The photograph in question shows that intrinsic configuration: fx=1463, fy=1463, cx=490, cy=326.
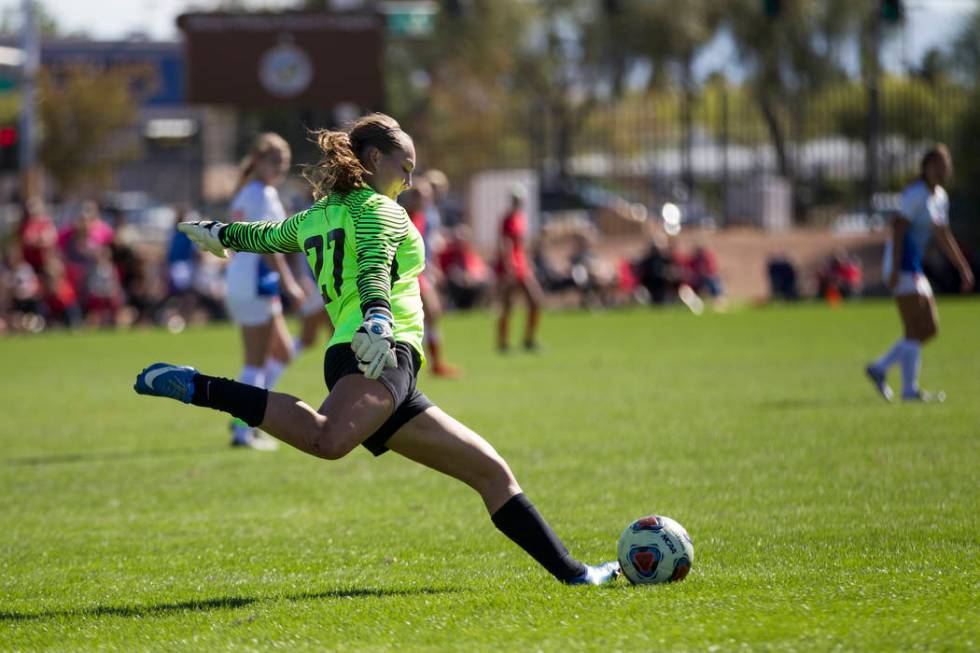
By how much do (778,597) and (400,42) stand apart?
2055 inches

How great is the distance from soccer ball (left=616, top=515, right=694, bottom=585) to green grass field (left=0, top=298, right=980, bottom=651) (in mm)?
117

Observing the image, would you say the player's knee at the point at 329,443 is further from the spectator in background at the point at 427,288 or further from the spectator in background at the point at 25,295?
the spectator in background at the point at 25,295

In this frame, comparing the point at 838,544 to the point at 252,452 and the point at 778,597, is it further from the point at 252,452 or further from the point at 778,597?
the point at 252,452

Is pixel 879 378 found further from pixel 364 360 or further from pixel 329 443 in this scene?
pixel 364 360

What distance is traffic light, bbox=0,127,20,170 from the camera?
3450 centimetres

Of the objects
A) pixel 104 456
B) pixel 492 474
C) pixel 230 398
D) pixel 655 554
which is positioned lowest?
pixel 104 456

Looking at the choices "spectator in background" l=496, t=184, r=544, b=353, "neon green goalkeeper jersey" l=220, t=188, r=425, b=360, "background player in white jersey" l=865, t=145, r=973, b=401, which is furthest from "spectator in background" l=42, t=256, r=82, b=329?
"neon green goalkeeper jersey" l=220, t=188, r=425, b=360

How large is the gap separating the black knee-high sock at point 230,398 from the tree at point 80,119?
143ft

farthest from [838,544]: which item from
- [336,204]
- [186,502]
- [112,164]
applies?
[112,164]

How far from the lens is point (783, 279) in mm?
31938

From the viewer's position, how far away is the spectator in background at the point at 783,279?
31859 millimetres

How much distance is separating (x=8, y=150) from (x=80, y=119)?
37.3ft

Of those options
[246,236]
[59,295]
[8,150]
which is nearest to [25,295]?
[59,295]

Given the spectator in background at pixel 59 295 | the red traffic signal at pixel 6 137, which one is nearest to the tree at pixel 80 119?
the red traffic signal at pixel 6 137
